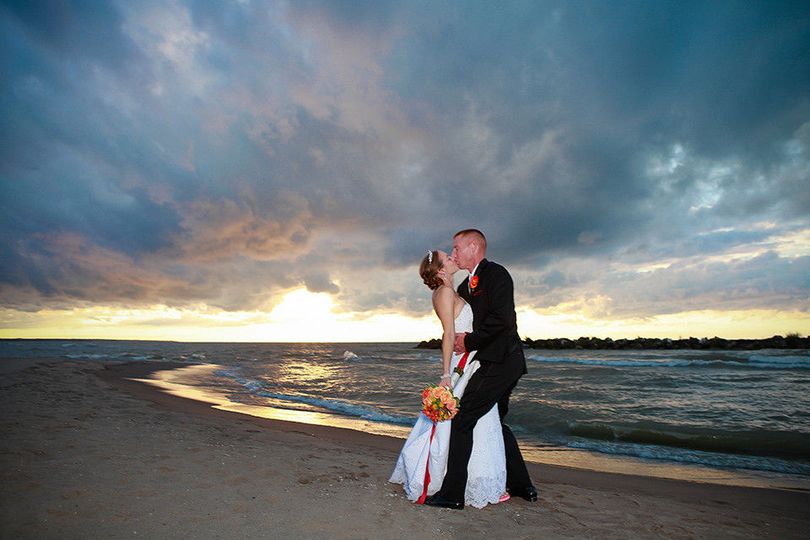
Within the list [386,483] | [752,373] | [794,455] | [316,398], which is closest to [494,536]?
[386,483]

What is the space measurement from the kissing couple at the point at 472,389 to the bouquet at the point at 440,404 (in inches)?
5.0

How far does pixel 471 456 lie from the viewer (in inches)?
181

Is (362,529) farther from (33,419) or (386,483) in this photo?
(33,419)

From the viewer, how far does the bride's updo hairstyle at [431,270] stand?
15.4ft

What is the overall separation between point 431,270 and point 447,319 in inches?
22.3

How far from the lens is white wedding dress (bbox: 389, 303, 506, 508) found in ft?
14.8

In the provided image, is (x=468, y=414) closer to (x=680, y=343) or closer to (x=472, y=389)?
(x=472, y=389)

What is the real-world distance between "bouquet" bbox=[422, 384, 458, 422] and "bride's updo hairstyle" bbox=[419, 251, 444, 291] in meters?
1.12

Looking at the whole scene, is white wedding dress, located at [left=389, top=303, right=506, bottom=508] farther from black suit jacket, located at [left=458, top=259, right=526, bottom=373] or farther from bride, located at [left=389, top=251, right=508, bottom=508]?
black suit jacket, located at [left=458, top=259, right=526, bottom=373]

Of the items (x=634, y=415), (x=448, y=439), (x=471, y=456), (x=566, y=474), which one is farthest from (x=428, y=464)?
(x=634, y=415)

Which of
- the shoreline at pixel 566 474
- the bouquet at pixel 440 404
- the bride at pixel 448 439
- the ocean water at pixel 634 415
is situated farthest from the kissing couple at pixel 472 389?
the ocean water at pixel 634 415

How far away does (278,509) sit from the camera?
410cm

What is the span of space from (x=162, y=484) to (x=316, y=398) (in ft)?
36.6

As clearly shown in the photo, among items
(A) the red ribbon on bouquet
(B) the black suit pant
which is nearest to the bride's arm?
(A) the red ribbon on bouquet
